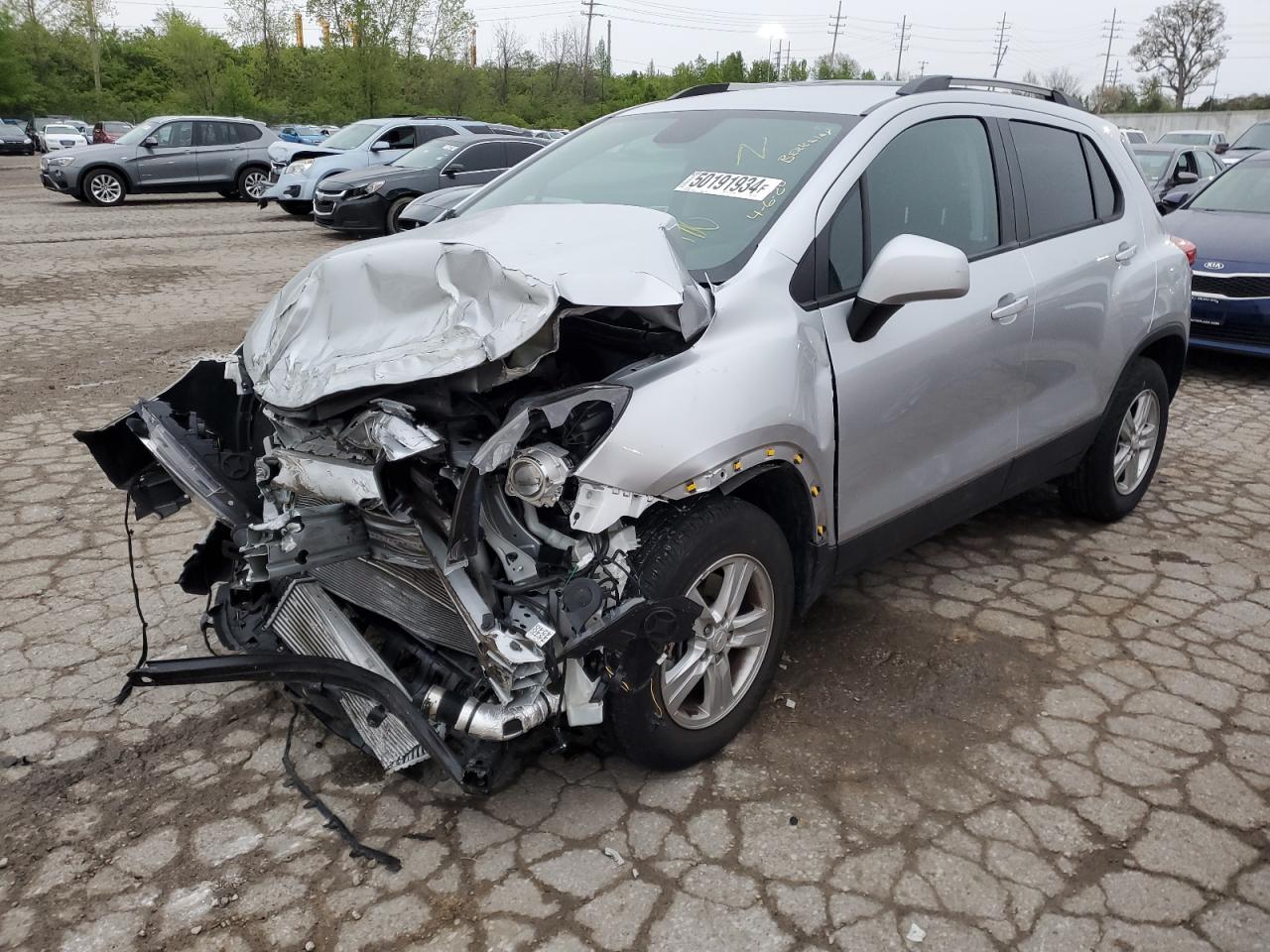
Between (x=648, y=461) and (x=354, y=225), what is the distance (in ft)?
42.5

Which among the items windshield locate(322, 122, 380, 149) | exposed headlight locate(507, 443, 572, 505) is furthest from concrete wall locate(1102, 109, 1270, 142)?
exposed headlight locate(507, 443, 572, 505)

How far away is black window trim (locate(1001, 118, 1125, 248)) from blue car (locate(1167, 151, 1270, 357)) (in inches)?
155

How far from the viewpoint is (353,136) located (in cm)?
1773

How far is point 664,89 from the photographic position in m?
64.7

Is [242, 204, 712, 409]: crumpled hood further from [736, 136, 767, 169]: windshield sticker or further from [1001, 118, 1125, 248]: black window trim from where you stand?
[1001, 118, 1125, 248]: black window trim

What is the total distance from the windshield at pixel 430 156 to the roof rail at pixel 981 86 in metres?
11.4

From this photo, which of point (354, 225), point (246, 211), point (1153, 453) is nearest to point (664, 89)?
point (246, 211)

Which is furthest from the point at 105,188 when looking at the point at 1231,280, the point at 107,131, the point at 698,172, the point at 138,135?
the point at 107,131

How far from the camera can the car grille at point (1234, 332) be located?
752 cm

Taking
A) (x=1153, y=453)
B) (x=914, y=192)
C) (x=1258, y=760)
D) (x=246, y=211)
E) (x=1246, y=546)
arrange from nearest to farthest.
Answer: (x=1258, y=760) < (x=914, y=192) < (x=1246, y=546) < (x=1153, y=453) < (x=246, y=211)

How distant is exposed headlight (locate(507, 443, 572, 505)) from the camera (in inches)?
92.1

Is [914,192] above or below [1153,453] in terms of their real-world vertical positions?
above

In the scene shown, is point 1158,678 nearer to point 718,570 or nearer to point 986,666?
point 986,666

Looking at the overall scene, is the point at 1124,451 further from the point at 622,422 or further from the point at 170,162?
the point at 170,162
